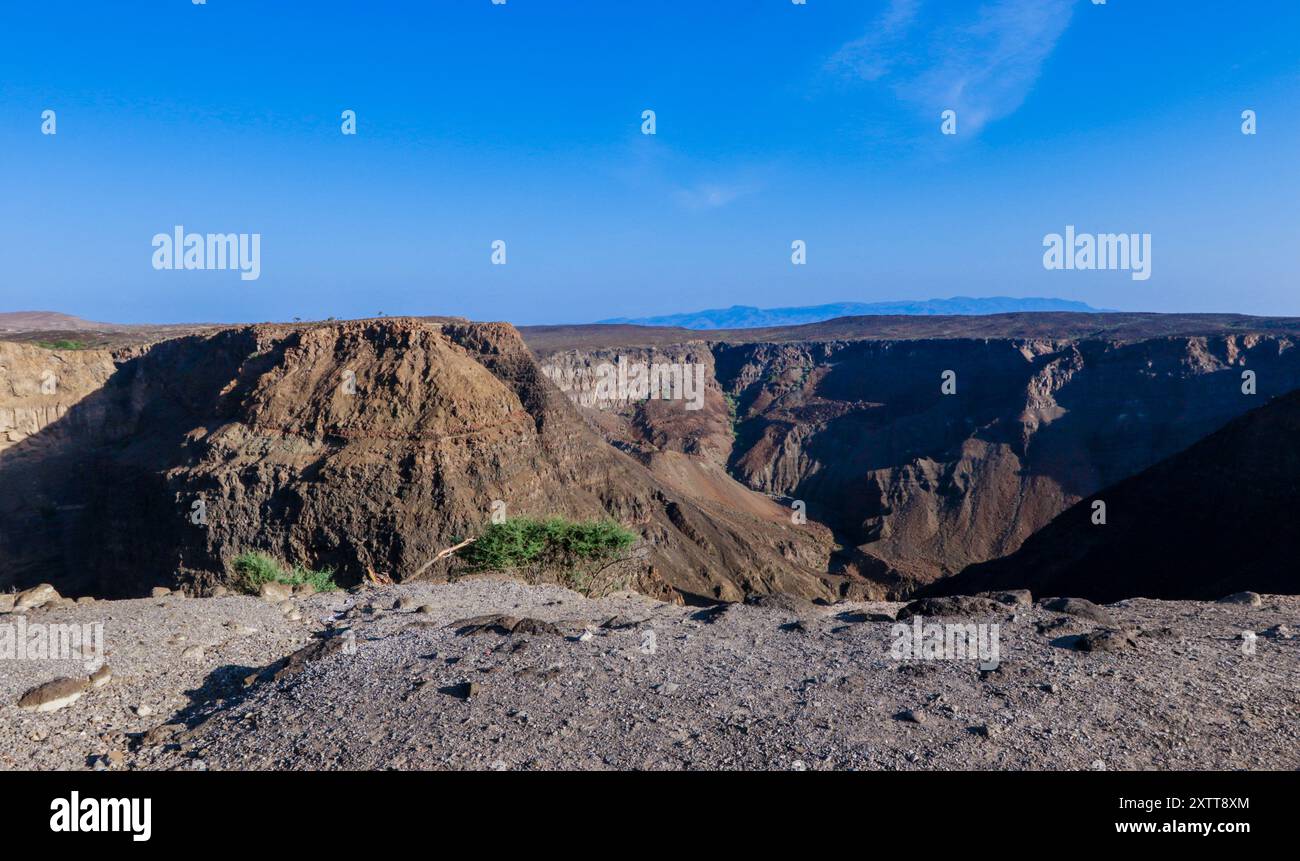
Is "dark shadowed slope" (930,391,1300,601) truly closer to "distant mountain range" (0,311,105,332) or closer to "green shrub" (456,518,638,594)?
"green shrub" (456,518,638,594)

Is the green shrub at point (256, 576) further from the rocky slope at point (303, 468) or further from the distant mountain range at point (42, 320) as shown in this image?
the distant mountain range at point (42, 320)

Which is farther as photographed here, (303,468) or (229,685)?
(303,468)

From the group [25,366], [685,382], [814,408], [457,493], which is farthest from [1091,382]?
[25,366]

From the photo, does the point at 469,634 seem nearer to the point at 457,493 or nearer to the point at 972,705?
the point at 972,705

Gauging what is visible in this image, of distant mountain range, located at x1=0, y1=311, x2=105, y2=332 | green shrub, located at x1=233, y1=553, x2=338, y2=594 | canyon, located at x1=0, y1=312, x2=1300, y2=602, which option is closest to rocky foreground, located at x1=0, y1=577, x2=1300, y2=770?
green shrub, located at x1=233, y1=553, x2=338, y2=594

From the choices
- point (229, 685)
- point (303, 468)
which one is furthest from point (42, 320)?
point (229, 685)

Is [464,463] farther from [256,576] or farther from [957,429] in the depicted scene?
[957,429]
